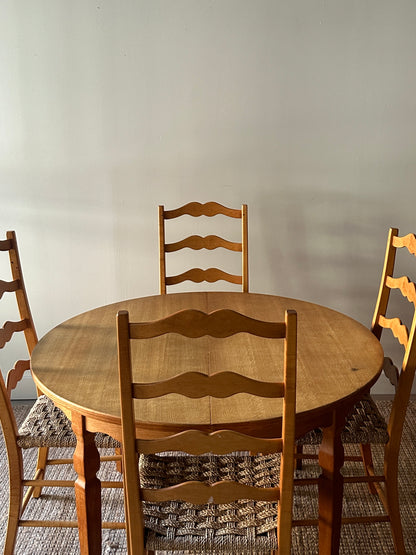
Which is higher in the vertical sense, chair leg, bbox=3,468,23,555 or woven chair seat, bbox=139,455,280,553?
woven chair seat, bbox=139,455,280,553

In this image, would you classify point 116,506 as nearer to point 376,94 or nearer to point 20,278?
point 20,278

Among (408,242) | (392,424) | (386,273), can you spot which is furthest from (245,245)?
(392,424)

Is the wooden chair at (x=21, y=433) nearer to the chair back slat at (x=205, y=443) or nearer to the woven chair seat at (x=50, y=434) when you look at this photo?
the woven chair seat at (x=50, y=434)

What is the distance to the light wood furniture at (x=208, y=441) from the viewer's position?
1305 mm

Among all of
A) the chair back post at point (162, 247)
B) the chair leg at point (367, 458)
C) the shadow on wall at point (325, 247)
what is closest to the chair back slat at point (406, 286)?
the chair leg at point (367, 458)

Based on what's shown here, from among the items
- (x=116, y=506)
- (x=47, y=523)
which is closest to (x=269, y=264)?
(x=116, y=506)

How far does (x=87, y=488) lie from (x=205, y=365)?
498mm

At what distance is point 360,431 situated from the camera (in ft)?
6.30

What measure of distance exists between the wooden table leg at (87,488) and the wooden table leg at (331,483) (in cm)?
67

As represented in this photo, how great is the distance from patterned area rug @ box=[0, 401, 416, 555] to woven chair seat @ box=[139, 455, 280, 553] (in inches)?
24.8

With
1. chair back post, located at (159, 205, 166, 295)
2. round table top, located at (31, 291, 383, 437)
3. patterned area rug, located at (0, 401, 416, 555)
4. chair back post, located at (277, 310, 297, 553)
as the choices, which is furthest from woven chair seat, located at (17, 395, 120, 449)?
chair back post, located at (159, 205, 166, 295)

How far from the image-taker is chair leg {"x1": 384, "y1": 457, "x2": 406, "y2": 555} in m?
2.00

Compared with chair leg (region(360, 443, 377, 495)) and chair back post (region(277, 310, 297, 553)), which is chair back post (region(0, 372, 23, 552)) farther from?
chair leg (region(360, 443, 377, 495))

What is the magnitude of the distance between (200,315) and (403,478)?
5.65ft
